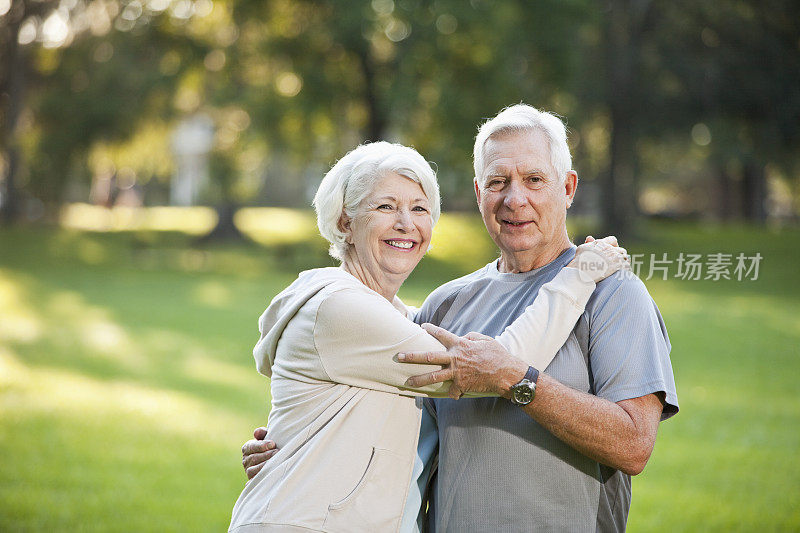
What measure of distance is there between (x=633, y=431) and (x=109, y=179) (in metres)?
54.2

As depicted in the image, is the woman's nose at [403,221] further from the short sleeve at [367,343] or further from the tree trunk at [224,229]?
the tree trunk at [224,229]

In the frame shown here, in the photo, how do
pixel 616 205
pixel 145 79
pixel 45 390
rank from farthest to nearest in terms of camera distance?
pixel 616 205
pixel 145 79
pixel 45 390

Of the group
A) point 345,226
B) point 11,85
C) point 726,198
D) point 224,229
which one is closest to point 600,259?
point 345,226

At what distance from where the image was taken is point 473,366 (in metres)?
2.68

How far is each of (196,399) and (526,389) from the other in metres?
9.16

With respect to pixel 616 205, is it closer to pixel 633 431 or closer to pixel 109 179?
pixel 633 431

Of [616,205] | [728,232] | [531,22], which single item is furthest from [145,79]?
[728,232]

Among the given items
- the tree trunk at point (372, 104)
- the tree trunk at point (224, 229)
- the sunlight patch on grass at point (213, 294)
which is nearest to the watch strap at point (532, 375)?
the sunlight patch on grass at point (213, 294)

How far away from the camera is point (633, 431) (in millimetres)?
2645

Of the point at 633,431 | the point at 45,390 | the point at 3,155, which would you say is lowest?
the point at 45,390

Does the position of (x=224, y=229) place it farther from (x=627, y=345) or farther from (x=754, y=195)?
(x=627, y=345)

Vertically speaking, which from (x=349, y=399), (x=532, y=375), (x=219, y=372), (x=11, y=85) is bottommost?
(x=219, y=372)

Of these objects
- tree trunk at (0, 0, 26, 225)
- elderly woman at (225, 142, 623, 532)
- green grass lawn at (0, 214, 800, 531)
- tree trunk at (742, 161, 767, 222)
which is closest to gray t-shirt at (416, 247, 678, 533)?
elderly woman at (225, 142, 623, 532)

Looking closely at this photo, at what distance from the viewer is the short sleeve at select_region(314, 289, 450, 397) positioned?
2730 millimetres
